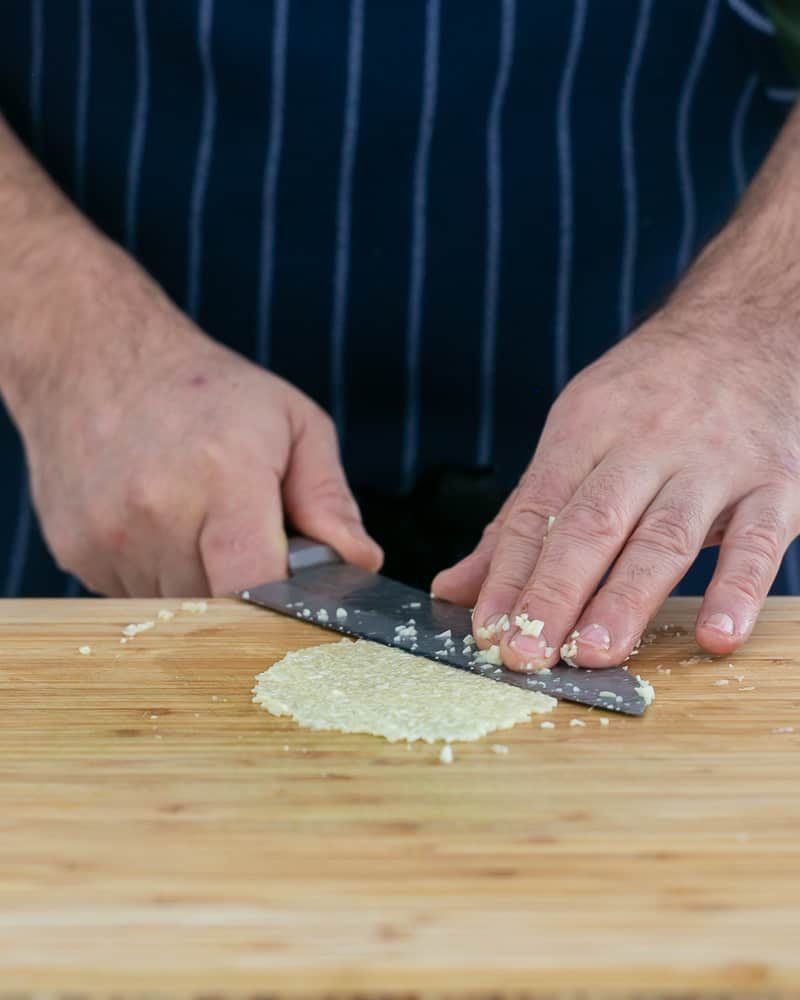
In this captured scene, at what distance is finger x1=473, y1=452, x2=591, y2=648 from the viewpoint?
41.1 inches

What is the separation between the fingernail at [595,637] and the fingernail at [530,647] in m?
0.03

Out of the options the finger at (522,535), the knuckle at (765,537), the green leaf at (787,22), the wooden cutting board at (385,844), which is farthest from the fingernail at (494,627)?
the green leaf at (787,22)

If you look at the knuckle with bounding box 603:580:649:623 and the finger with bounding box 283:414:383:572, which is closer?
the knuckle with bounding box 603:580:649:623

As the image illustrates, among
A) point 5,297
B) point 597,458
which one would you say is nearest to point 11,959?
point 597,458

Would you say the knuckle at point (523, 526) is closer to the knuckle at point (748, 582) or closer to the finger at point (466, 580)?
the finger at point (466, 580)

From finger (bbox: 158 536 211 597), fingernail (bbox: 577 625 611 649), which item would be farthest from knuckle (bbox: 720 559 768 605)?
finger (bbox: 158 536 211 597)

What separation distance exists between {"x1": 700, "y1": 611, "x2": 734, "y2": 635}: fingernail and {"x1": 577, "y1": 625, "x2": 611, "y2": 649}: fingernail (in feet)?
0.28

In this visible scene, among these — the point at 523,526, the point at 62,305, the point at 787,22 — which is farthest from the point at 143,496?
the point at 787,22

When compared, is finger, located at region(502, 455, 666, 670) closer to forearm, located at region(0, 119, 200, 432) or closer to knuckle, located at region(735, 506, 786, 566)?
knuckle, located at region(735, 506, 786, 566)

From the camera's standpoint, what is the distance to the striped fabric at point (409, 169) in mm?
1520

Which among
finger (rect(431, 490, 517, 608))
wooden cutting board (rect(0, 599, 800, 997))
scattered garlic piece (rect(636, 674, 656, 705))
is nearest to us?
wooden cutting board (rect(0, 599, 800, 997))

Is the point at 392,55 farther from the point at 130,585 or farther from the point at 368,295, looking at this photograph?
the point at 130,585

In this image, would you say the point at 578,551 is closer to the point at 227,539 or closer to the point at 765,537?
the point at 765,537

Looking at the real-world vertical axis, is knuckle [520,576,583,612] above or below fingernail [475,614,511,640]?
above
